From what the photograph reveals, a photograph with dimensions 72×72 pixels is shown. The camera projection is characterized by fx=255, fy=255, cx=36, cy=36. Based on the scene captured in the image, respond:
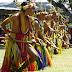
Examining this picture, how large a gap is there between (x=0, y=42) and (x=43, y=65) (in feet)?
40.3

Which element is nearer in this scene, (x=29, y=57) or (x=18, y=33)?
(x=18, y=33)

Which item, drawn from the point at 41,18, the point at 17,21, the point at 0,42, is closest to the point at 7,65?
the point at 17,21

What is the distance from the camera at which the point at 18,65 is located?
17.4 feet

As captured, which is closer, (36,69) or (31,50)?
(31,50)

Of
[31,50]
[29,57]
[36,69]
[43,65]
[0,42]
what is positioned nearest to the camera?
[31,50]

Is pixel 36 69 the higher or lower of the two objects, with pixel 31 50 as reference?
lower

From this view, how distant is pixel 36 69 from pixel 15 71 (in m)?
1.09

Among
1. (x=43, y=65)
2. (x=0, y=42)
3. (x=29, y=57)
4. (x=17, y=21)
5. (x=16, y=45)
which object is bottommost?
(x=0, y=42)

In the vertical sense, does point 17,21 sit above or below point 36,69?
above

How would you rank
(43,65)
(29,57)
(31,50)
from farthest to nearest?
1. (43,65)
2. (29,57)
3. (31,50)

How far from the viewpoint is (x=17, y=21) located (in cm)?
510

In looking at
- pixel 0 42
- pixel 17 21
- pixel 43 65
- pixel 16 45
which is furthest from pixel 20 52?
pixel 0 42

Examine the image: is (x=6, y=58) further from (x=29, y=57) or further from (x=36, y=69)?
(x=36, y=69)

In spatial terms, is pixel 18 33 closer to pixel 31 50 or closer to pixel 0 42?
pixel 31 50
